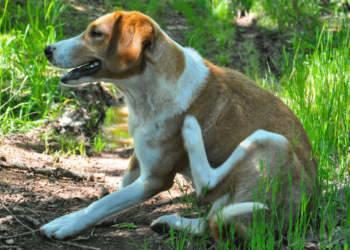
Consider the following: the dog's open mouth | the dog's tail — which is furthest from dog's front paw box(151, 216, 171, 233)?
the dog's open mouth

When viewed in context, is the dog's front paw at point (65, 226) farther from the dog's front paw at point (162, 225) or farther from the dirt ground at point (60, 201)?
the dog's front paw at point (162, 225)

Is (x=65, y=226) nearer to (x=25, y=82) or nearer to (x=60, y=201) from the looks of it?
(x=60, y=201)

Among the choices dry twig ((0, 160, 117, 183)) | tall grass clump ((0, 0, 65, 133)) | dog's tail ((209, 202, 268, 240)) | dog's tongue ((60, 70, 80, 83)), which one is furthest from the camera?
tall grass clump ((0, 0, 65, 133))

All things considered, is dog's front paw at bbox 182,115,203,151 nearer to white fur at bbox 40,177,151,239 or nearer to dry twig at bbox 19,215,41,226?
white fur at bbox 40,177,151,239

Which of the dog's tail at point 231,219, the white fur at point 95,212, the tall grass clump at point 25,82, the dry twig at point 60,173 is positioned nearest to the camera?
the dog's tail at point 231,219

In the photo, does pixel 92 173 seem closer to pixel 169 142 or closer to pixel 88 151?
pixel 88 151

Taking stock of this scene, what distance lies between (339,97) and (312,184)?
4.20ft

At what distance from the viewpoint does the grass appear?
8.74 ft

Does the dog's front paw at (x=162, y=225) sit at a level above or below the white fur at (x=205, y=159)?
below

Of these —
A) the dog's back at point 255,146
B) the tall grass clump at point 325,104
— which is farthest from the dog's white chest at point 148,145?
the tall grass clump at point 325,104

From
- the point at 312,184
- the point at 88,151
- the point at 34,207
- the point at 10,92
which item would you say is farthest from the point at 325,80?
the point at 10,92

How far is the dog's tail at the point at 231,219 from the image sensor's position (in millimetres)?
2331

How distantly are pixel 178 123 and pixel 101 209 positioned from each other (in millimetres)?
807

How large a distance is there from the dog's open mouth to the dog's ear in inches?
5.7
